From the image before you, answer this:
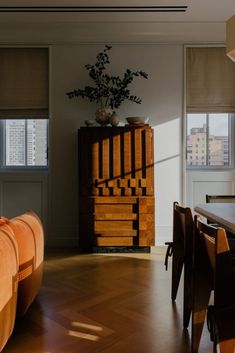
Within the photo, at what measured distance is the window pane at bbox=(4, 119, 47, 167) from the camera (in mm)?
4891

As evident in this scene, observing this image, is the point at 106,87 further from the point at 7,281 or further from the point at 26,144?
the point at 7,281

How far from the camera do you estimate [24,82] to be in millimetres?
4703

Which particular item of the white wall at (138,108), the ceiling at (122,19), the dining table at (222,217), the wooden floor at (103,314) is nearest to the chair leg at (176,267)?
the wooden floor at (103,314)

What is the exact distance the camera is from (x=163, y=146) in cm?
471

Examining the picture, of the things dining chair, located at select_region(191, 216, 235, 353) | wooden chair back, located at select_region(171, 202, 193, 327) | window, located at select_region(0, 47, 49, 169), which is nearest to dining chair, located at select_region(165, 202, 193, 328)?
wooden chair back, located at select_region(171, 202, 193, 327)

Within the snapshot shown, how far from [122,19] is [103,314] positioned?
143 inches

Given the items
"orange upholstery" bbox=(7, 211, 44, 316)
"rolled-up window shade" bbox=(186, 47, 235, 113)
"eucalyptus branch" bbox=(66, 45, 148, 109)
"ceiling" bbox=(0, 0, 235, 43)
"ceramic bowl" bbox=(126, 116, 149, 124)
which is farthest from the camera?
"rolled-up window shade" bbox=(186, 47, 235, 113)

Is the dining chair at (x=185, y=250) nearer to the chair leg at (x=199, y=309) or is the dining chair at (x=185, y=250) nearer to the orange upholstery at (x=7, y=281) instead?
the chair leg at (x=199, y=309)

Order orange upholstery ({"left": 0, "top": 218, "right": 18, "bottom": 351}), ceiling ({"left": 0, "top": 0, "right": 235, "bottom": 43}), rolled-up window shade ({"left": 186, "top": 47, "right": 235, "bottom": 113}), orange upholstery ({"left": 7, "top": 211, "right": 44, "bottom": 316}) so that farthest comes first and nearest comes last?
rolled-up window shade ({"left": 186, "top": 47, "right": 235, "bottom": 113}), ceiling ({"left": 0, "top": 0, "right": 235, "bottom": 43}), orange upholstery ({"left": 7, "top": 211, "right": 44, "bottom": 316}), orange upholstery ({"left": 0, "top": 218, "right": 18, "bottom": 351})

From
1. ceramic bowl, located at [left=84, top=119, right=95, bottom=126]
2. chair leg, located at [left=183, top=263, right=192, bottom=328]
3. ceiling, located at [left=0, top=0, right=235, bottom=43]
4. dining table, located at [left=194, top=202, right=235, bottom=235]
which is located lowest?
chair leg, located at [left=183, top=263, right=192, bottom=328]

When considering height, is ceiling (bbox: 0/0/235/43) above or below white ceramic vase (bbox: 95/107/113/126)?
above

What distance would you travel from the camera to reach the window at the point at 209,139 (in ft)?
15.9

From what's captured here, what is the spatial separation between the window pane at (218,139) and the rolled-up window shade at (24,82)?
7.70 feet

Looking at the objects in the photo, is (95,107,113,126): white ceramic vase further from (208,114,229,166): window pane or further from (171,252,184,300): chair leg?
(171,252,184,300): chair leg
